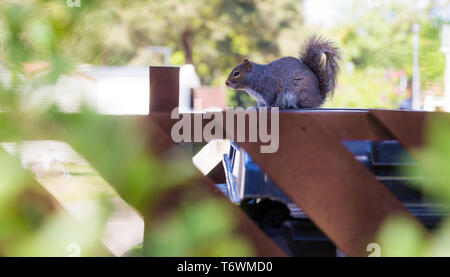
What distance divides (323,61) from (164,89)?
5.83ft

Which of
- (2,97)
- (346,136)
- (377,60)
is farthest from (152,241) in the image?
(377,60)

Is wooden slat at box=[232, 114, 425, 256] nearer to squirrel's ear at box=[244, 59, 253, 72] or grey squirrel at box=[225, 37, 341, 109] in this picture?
grey squirrel at box=[225, 37, 341, 109]

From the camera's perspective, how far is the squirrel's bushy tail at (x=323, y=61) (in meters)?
2.91

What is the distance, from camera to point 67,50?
0.49 metres

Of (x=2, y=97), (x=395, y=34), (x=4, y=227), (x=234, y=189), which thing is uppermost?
(x=395, y=34)

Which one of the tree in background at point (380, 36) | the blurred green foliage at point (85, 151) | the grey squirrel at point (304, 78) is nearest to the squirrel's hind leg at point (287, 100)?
the grey squirrel at point (304, 78)

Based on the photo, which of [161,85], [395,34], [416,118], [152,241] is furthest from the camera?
[395,34]

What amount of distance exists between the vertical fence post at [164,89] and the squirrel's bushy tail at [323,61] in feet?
5.43

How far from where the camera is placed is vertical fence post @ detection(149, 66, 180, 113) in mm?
1393

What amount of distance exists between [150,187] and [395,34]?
26182 millimetres

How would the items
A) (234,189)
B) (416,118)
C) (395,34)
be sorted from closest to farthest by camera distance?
(416,118)
(234,189)
(395,34)

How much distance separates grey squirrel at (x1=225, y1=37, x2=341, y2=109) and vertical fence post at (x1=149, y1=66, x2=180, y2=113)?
1.46 m

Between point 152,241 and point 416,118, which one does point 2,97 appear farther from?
point 416,118
